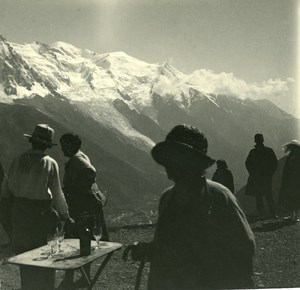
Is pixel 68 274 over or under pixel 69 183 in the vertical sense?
under

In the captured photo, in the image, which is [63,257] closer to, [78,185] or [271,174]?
[78,185]

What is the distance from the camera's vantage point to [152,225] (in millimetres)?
9648

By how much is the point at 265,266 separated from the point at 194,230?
166 inches

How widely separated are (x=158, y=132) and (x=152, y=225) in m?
170

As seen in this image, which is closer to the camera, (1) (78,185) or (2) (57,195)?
(2) (57,195)

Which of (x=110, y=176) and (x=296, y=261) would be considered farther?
(x=110, y=176)

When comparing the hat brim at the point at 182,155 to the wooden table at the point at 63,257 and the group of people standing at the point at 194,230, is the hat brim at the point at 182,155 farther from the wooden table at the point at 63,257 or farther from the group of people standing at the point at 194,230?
the wooden table at the point at 63,257

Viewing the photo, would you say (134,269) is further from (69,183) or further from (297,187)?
(297,187)

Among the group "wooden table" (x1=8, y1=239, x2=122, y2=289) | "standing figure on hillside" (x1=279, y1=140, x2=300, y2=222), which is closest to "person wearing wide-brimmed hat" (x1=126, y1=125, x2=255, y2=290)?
"wooden table" (x1=8, y1=239, x2=122, y2=289)

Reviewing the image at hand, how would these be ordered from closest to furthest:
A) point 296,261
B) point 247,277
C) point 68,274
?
point 247,277 < point 68,274 < point 296,261

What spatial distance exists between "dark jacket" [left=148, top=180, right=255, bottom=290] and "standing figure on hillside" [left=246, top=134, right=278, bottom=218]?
6.51 meters

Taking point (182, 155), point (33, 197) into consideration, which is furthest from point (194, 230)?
point (33, 197)

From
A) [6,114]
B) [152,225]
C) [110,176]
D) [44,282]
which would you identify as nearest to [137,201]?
[110,176]

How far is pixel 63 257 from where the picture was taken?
3525mm
